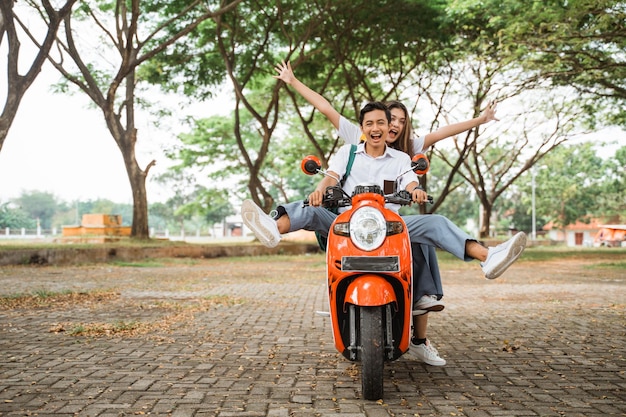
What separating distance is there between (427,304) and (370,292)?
89 cm

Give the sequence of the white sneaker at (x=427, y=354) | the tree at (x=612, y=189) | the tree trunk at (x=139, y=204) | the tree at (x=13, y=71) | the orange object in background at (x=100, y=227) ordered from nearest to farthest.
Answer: the white sneaker at (x=427, y=354), the tree at (x=13, y=71), the tree trunk at (x=139, y=204), the orange object in background at (x=100, y=227), the tree at (x=612, y=189)

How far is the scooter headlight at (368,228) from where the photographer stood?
3461 millimetres

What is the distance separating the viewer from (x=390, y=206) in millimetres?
4250

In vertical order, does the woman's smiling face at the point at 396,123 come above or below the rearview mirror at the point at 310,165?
above

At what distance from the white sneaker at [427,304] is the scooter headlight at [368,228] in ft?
2.95

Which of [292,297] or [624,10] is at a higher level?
[624,10]

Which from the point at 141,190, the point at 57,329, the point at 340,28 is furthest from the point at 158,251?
the point at 57,329

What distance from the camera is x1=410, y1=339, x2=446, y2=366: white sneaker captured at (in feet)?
14.3

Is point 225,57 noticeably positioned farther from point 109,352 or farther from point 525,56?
point 109,352

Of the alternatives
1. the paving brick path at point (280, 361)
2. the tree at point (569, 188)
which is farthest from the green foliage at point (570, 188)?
the paving brick path at point (280, 361)

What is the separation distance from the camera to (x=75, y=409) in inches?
129

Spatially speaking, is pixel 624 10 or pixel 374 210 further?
pixel 624 10

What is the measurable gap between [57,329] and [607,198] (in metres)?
50.2

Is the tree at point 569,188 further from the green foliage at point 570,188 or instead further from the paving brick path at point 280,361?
the paving brick path at point 280,361
